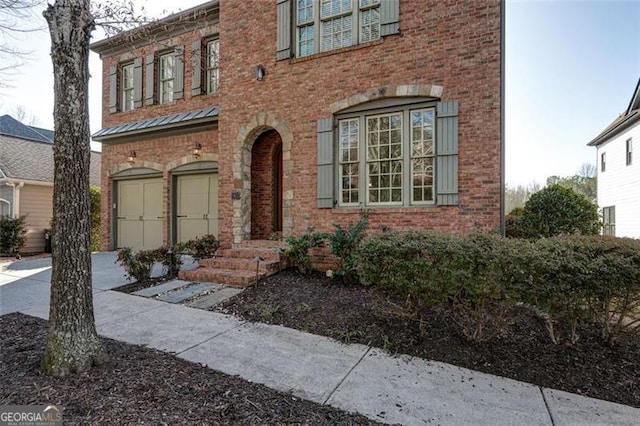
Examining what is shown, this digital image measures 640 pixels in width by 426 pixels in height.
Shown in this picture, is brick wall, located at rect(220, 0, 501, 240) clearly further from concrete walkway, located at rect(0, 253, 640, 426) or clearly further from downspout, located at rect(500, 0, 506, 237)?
concrete walkway, located at rect(0, 253, 640, 426)

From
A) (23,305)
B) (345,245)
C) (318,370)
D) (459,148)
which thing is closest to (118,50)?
(23,305)

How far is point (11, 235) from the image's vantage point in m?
10.6

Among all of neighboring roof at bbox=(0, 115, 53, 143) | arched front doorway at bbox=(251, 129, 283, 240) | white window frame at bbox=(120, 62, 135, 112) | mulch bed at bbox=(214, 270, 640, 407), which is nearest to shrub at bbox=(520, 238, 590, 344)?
mulch bed at bbox=(214, 270, 640, 407)

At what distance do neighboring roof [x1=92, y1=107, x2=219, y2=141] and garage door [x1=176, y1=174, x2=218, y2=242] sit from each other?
4.71 feet

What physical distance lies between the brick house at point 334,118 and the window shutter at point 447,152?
0.02 m

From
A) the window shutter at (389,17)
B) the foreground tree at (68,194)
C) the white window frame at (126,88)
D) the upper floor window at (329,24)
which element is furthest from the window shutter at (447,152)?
the white window frame at (126,88)

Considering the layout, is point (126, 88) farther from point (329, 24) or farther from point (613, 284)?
point (613, 284)

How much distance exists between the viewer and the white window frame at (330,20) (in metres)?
6.33

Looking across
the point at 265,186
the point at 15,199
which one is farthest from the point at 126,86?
the point at 265,186

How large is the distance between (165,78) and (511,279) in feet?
33.9

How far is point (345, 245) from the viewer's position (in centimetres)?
575

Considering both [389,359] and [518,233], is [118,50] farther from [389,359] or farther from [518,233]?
[518,233]

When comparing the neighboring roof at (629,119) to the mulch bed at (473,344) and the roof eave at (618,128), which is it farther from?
the mulch bed at (473,344)

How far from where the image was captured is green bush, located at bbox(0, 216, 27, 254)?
10.5 meters
